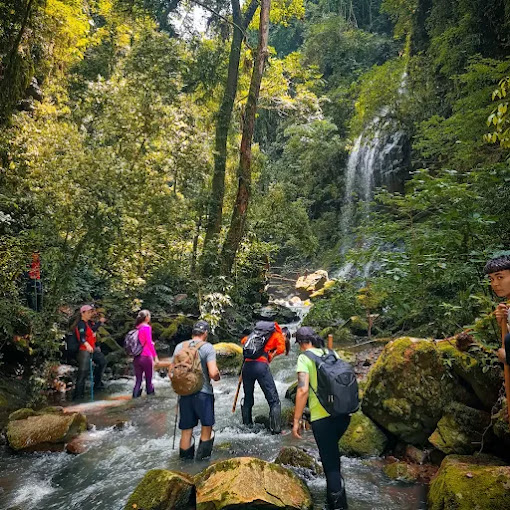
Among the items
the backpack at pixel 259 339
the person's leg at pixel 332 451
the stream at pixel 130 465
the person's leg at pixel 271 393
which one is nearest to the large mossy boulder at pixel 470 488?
the stream at pixel 130 465

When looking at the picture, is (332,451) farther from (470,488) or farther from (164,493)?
(164,493)

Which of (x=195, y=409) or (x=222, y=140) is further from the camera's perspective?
(x=222, y=140)

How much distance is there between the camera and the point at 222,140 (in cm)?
1442

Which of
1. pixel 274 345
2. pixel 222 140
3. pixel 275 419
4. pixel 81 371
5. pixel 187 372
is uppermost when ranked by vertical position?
pixel 222 140

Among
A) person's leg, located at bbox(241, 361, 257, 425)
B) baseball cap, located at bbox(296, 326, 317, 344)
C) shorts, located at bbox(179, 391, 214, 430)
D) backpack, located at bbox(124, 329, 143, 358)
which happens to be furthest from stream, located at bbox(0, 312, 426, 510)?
baseball cap, located at bbox(296, 326, 317, 344)

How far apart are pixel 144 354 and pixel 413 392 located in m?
5.07

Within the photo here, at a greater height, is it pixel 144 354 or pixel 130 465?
pixel 144 354

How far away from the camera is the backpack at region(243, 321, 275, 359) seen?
6203 millimetres

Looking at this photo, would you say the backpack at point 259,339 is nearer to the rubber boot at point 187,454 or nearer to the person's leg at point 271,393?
the person's leg at point 271,393

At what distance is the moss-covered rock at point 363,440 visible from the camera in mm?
5391

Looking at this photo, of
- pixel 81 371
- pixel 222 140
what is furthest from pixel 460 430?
pixel 222 140

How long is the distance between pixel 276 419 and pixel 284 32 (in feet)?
148

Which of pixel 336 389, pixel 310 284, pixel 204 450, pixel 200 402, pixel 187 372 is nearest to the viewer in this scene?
pixel 336 389

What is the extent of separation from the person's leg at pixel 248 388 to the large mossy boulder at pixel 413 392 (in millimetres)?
1724
